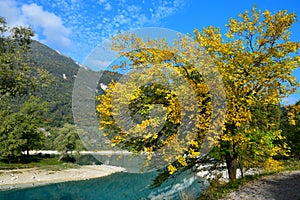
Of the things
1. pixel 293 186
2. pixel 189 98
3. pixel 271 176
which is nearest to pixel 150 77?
pixel 189 98

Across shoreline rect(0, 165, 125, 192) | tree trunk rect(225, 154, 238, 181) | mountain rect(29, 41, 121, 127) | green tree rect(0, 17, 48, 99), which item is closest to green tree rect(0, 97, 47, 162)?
shoreline rect(0, 165, 125, 192)

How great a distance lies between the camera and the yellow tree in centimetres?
592

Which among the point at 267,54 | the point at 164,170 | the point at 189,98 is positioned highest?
the point at 267,54

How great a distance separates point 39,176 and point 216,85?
39.9m

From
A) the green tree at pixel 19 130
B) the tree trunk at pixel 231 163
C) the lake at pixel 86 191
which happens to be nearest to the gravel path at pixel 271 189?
the tree trunk at pixel 231 163

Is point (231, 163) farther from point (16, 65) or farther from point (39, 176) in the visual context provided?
point (39, 176)

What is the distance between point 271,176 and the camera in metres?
12.1

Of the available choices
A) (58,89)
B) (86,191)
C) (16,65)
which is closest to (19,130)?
(86,191)

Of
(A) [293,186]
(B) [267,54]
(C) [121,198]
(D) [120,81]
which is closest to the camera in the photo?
(D) [120,81]

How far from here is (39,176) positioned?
1617 inches

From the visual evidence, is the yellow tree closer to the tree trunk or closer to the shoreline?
the tree trunk

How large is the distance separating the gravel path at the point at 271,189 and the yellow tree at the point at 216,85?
867 mm

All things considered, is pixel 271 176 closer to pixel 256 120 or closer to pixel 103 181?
pixel 256 120

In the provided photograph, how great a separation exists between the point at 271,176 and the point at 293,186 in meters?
1.76
